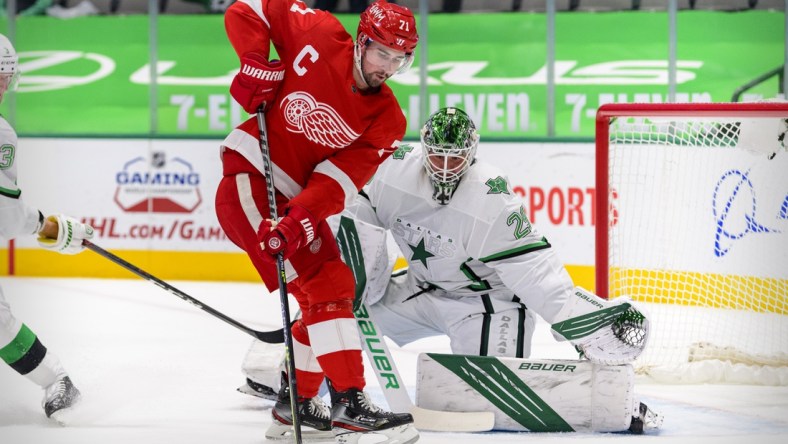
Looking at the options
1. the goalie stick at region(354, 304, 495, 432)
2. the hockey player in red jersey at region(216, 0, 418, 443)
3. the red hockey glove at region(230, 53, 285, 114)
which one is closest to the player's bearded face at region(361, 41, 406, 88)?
the hockey player in red jersey at region(216, 0, 418, 443)

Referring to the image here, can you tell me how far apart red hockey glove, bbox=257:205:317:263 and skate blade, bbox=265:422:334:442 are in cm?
50

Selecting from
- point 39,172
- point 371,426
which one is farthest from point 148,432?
point 39,172

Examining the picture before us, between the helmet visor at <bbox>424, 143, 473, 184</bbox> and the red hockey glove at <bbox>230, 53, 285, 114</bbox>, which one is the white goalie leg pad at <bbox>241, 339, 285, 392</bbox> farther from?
the red hockey glove at <bbox>230, 53, 285, 114</bbox>

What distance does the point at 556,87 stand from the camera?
6.37m

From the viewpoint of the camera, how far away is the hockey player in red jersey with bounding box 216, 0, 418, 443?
2959mm

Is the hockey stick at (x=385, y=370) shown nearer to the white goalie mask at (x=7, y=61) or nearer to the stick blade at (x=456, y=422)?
the stick blade at (x=456, y=422)

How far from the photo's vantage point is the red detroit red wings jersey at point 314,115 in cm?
304

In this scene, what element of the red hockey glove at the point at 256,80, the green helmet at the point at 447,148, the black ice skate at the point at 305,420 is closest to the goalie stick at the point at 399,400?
the black ice skate at the point at 305,420

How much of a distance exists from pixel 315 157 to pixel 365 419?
71 centimetres

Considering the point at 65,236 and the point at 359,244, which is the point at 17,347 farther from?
the point at 359,244

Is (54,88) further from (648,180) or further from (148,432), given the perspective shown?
(148,432)

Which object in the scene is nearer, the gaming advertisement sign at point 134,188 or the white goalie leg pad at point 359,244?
the white goalie leg pad at point 359,244

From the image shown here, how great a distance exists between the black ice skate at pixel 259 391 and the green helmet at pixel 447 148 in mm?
807

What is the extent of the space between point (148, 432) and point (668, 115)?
2.04 meters
